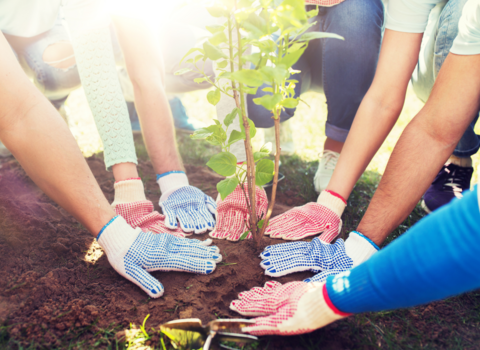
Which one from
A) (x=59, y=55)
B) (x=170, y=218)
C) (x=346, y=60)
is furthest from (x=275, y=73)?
(x=59, y=55)

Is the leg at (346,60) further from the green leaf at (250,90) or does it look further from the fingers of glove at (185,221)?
the green leaf at (250,90)

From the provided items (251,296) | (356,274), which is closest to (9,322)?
(251,296)

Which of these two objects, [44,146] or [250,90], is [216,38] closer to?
[250,90]

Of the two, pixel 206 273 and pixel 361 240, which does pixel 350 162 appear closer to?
pixel 361 240

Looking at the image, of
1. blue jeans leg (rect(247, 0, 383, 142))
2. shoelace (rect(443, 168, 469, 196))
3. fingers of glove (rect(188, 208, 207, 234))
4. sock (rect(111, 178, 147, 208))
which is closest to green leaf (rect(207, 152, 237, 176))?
fingers of glove (rect(188, 208, 207, 234))

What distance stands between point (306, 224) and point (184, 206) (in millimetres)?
610

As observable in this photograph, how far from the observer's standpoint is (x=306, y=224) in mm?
1549

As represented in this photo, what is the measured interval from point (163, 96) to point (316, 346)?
1.38m

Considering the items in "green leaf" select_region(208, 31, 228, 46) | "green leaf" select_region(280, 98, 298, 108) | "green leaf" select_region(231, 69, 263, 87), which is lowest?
"green leaf" select_region(280, 98, 298, 108)

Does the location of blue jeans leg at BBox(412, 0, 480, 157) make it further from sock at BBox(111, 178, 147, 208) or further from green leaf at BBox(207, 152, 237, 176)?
sock at BBox(111, 178, 147, 208)

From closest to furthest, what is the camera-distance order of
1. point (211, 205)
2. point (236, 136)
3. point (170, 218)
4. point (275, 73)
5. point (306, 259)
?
point (275, 73), point (236, 136), point (306, 259), point (170, 218), point (211, 205)

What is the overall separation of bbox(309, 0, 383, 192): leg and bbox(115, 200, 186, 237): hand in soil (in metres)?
0.98

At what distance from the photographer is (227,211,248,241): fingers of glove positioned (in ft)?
4.93

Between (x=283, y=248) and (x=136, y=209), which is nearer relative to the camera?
(x=283, y=248)
